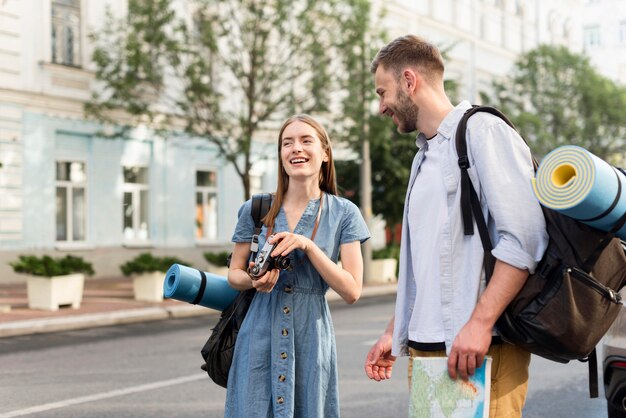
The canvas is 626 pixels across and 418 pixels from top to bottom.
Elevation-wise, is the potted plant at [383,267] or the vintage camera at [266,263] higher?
the vintage camera at [266,263]

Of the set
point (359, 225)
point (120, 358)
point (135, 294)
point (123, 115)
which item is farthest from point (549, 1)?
point (359, 225)

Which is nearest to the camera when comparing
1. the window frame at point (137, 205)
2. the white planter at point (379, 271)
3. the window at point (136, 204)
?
the white planter at point (379, 271)

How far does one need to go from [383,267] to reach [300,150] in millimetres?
18391

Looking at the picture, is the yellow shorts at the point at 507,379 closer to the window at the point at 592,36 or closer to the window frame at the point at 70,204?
the window frame at the point at 70,204

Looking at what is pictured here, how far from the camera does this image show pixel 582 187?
1.96m

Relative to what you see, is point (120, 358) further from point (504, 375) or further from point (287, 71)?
point (287, 71)

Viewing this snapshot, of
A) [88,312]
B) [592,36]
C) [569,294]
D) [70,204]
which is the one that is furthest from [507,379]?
[592,36]

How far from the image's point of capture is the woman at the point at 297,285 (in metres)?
3.08

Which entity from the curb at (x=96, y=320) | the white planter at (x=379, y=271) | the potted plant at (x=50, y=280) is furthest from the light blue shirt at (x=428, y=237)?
the white planter at (x=379, y=271)

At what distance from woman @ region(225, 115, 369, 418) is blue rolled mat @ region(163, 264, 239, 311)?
9 cm

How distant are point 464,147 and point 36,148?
19.3 meters

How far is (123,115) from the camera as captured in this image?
22.2 m

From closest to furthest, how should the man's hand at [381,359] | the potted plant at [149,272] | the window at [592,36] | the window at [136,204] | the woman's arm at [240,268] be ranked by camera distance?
the man's hand at [381,359] < the woman's arm at [240,268] < the potted plant at [149,272] < the window at [136,204] < the window at [592,36]

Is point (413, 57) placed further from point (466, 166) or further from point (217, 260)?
point (217, 260)
